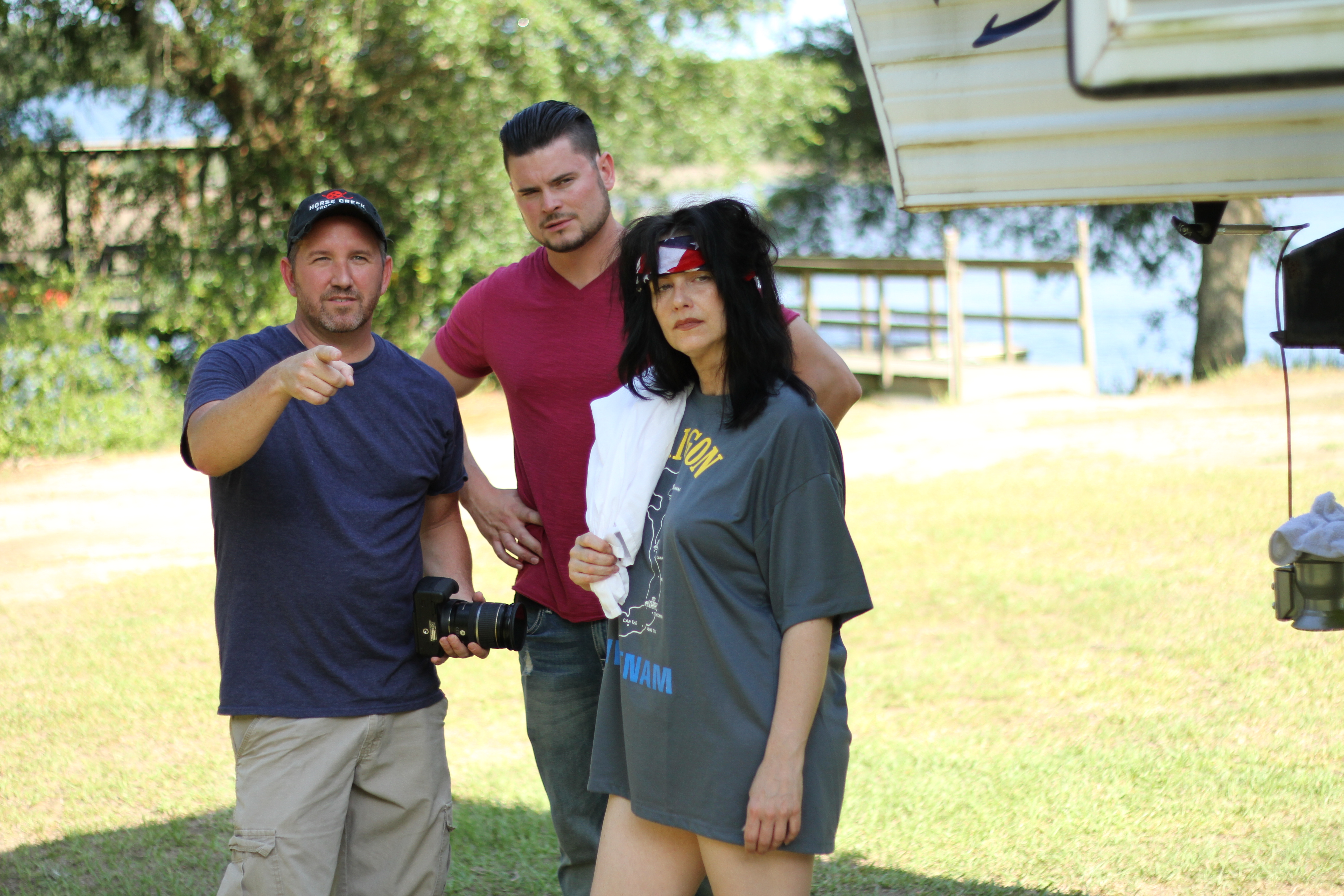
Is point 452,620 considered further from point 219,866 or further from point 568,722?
point 219,866

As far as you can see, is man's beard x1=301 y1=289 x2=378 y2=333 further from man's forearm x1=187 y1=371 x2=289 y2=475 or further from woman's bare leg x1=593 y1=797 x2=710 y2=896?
woman's bare leg x1=593 y1=797 x2=710 y2=896

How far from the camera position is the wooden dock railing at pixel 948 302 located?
45.0 ft

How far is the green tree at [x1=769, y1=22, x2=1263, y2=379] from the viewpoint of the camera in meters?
16.2

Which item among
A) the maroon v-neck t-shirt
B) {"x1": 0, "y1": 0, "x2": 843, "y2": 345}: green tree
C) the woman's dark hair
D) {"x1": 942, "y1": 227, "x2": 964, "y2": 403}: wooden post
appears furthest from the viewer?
{"x1": 942, "y1": 227, "x2": 964, "y2": 403}: wooden post

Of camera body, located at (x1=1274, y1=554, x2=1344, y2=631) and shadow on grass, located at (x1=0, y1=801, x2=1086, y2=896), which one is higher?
camera body, located at (x1=1274, y1=554, x2=1344, y2=631)

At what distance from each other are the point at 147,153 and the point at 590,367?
41.4 feet

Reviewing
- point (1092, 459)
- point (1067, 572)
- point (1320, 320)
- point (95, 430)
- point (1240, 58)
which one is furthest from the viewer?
point (95, 430)

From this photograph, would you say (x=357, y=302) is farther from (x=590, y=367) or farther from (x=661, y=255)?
(x=661, y=255)

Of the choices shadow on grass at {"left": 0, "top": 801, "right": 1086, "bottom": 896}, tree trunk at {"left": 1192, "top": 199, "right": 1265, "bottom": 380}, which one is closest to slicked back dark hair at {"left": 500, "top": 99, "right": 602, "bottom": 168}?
shadow on grass at {"left": 0, "top": 801, "right": 1086, "bottom": 896}

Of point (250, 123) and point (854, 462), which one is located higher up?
point (250, 123)

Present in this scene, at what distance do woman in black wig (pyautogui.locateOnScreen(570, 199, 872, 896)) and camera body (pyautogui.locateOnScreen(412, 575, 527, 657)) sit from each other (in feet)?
1.49

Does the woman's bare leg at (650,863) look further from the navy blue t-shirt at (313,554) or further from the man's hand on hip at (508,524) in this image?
the man's hand on hip at (508,524)

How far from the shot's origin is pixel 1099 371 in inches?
652

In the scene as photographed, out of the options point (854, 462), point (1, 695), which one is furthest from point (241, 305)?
A: point (1, 695)
